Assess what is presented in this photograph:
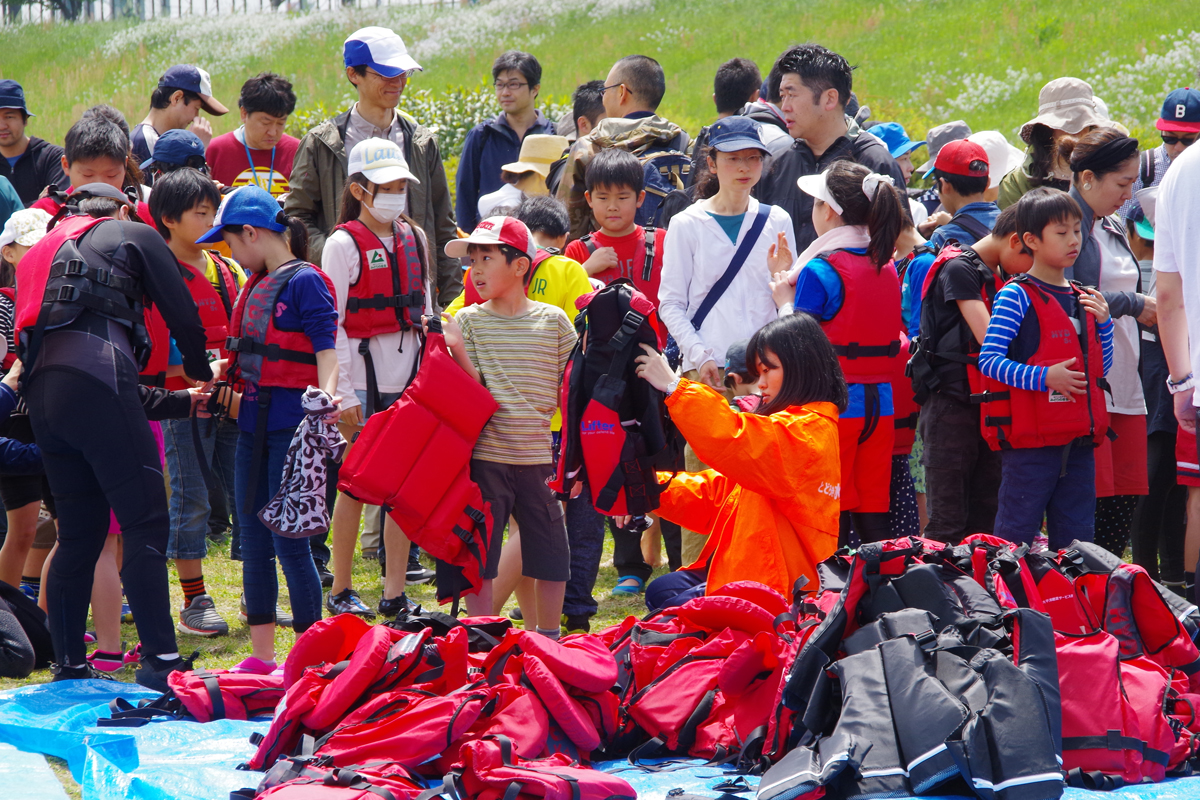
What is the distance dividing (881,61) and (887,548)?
69.1 feet

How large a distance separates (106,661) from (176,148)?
329cm

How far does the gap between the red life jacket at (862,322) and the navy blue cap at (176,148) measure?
3975 mm

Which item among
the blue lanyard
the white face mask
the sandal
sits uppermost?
the blue lanyard

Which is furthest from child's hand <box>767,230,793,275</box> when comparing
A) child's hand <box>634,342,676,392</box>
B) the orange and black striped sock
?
the orange and black striped sock

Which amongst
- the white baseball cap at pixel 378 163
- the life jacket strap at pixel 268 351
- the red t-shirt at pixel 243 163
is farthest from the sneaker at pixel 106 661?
the red t-shirt at pixel 243 163

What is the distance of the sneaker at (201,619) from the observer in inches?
216

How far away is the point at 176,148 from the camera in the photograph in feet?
22.1

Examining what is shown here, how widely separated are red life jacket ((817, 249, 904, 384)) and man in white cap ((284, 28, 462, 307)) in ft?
8.58

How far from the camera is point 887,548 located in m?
3.50

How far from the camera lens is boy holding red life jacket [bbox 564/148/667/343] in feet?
19.1

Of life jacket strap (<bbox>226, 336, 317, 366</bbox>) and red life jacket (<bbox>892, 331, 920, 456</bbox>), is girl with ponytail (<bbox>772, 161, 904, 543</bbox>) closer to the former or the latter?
red life jacket (<bbox>892, 331, 920, 456</bbox>)

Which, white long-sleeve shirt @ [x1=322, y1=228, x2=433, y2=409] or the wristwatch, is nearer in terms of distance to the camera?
the wristwatch

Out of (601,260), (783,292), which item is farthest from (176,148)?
(783,292)

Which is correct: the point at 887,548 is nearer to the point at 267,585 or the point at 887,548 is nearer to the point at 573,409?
the point at 573,409
